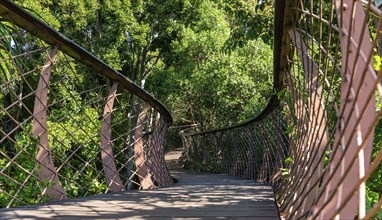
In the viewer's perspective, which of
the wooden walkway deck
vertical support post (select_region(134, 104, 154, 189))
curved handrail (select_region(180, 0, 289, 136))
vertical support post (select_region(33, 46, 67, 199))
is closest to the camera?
the wooden walkway deck

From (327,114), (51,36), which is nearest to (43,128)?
(51,36)

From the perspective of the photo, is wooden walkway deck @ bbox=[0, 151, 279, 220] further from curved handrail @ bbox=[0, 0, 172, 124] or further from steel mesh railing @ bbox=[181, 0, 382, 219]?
curved handrail @ bbox=[0, 0, 172, 124]

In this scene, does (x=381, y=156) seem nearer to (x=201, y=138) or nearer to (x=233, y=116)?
(x=201, y=138)

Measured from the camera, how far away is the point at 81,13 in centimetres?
1302

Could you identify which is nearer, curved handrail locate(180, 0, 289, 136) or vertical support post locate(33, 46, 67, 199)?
curved handrail locate(180, 0, 289, 136)

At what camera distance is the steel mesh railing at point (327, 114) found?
2.72ft

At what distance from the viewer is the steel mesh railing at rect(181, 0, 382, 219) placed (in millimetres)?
830

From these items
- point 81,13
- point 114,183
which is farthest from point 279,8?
point 81,13

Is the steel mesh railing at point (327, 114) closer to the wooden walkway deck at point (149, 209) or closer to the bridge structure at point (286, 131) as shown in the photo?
the bridge structure at point (286, 131)

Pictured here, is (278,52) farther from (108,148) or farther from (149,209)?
(108,148)

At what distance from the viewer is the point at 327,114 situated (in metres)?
1.41

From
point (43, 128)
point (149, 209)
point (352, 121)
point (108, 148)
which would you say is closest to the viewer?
point (352, 121)

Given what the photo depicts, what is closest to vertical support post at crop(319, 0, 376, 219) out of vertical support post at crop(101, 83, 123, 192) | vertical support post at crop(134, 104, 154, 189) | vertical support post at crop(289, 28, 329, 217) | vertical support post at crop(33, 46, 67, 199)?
vertical support post at crop(289, 28, 329, 217)

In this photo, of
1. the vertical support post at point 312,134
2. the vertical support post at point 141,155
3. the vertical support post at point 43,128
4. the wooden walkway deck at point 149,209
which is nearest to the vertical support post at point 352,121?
the vertical support post at point 312,134
